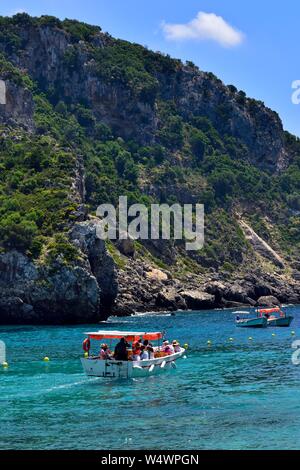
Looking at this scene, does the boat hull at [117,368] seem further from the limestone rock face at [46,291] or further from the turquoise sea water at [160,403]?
the limestone rock face at [46,291]

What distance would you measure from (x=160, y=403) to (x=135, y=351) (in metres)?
12.1

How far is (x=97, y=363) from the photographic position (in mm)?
49375

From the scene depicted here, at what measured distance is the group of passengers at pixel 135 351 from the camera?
50531mm

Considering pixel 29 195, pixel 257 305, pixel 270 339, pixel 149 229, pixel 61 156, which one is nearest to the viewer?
pixel 270 339

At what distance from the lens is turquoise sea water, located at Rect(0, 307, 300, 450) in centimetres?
3189

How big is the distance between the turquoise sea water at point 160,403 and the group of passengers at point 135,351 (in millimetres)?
1699

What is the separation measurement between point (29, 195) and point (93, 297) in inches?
1132

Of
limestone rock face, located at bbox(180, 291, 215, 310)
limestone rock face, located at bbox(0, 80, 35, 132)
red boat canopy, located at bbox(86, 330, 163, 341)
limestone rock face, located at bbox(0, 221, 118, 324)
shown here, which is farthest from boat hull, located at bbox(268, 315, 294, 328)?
limestone rock face, located at bbox(0, 80, 35, 132)

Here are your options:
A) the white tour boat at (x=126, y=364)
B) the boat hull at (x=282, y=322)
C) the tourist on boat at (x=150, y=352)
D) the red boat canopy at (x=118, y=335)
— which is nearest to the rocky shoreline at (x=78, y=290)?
the boat hull at (x=282, y=322)

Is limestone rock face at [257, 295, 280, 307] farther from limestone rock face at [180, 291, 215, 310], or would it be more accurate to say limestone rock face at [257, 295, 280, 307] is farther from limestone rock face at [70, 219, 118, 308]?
limestone rock face at [70, 219, 118, 308]

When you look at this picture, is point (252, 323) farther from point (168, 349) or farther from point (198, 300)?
point (198, 300)

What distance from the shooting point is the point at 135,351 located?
52.8 metres
